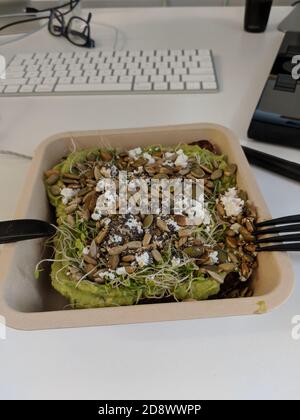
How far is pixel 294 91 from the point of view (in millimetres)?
589

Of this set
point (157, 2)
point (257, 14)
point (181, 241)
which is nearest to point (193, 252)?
point (181, 241)

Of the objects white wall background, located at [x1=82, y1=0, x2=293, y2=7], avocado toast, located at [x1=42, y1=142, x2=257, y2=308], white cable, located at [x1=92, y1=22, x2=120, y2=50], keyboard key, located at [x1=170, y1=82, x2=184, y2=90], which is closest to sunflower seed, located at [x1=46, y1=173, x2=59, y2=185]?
avocado toast, located at [x1=42, y1=142, x2=257, y2=308]

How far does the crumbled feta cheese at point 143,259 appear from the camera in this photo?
367 millimetres

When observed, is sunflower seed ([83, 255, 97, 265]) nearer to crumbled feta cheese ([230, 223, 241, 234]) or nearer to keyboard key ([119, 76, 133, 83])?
crumbled feta cheese ([230, 223, 241, 234])

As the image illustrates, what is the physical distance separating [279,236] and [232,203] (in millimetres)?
62

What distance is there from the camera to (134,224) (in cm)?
40

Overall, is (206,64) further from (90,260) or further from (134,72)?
(90,260)

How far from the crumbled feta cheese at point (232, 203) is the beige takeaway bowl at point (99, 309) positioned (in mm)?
14

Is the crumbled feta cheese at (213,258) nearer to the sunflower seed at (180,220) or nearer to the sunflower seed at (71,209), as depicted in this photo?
the sunflower seed at (180,220)

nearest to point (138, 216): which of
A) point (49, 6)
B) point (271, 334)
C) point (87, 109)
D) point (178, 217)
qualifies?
point (178, 217)

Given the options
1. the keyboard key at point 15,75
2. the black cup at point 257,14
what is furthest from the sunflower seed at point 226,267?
the black cup at point 257,14

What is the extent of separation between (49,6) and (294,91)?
2.21ft

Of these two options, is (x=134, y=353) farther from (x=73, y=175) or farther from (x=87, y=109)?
(x=87, y=109)
